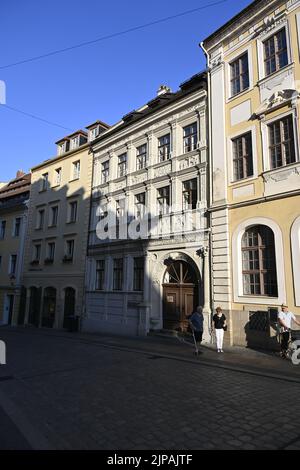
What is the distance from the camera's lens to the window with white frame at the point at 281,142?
12.3 m

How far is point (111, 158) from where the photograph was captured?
21.8 m

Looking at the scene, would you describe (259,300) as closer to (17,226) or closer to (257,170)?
(257,170)

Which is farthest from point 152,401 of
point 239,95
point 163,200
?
point 239,95

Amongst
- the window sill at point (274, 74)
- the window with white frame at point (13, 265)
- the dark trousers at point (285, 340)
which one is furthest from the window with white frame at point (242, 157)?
the window with white frame at point (13, 265)

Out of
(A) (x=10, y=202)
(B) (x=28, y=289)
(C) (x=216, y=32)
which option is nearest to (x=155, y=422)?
(C) (x=216, y=32)

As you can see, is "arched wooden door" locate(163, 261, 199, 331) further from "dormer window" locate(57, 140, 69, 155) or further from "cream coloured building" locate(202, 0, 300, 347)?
"dormer window" locate(57, 140, 69, 155)

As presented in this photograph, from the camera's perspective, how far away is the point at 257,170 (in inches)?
516

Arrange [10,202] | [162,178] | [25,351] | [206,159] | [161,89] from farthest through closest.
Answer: [10,202]
[161,89]
[162,178]
[206,159]
[25,351]

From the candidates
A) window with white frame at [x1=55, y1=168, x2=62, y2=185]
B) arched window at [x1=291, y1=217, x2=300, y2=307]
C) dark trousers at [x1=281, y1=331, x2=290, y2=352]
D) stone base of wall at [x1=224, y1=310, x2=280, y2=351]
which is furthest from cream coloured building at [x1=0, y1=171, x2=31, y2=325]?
arched window at [x1=291, y1=217, x2=300, y2=307]

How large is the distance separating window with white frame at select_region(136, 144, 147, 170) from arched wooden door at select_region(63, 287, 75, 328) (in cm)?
992

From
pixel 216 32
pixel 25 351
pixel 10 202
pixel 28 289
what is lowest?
pixel 25 351

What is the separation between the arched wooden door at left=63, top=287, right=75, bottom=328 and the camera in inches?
878
